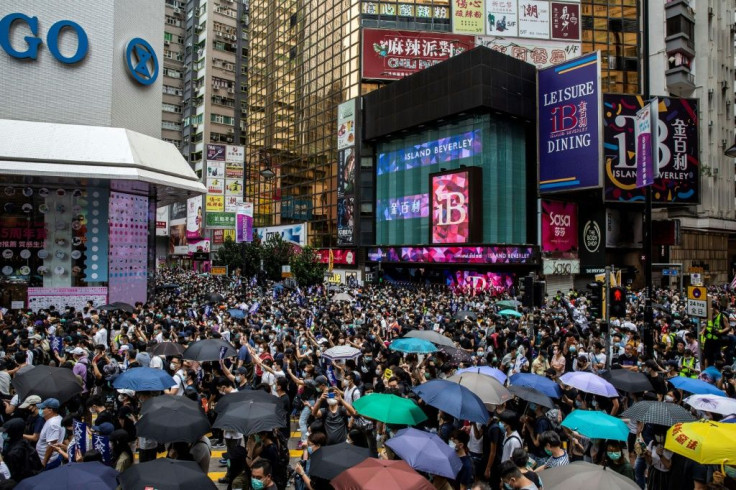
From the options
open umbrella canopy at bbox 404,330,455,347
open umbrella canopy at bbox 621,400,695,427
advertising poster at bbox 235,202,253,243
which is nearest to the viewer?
open umbrella canopy at bbox 621,400,695,427

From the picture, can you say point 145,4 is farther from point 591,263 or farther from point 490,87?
point 591,263

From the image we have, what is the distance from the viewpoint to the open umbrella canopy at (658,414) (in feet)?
20.3

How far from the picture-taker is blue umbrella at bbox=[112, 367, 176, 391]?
7431mm

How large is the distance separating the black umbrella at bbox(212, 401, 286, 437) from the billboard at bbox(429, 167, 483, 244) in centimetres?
3353

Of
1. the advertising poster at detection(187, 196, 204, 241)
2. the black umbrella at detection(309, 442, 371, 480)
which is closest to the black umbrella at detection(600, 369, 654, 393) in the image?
the black umbrella at detection(309, 442, 371, 480)

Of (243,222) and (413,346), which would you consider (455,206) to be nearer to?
(243,222)

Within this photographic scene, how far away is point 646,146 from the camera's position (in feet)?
37.6

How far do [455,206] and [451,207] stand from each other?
503 millimetres

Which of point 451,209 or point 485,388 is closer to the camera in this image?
point 485,388

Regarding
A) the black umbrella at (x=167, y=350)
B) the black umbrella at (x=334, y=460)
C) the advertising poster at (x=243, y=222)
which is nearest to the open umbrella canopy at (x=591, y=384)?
the black umbrella at (x=334, y=460)

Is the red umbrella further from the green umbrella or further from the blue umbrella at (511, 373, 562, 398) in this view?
the blue umbrella at (511, 373, 562, 398)

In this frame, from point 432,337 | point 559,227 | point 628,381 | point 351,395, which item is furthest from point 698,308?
point 559,227

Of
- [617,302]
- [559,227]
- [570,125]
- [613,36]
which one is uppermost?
[613,36]

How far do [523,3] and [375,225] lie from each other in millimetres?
27749
